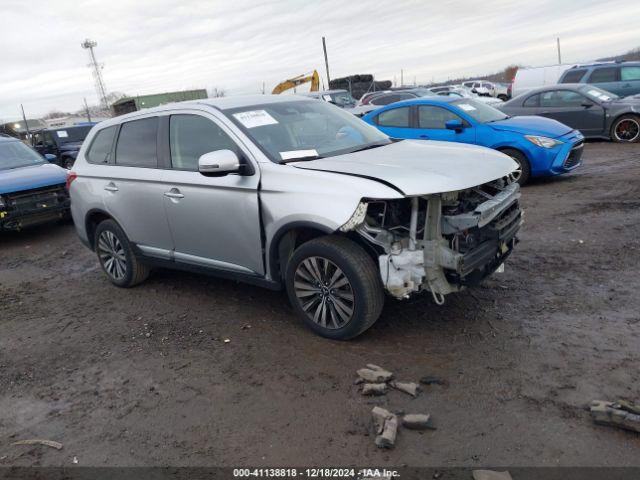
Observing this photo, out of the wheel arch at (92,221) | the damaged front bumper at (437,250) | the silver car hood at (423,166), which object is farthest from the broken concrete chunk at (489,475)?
the wheel arch at (92,221)

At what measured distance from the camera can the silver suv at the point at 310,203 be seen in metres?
3.54

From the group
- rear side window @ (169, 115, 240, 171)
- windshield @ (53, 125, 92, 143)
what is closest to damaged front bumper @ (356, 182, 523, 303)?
rear side window @ (169, 115, 240, 171)

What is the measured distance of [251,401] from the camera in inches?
131

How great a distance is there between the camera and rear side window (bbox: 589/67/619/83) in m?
14.6

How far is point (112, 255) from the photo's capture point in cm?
564

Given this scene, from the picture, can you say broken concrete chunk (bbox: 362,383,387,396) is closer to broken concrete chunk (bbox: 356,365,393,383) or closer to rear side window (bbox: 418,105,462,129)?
broken concrete chunk (bbox: 356,365,393,383)

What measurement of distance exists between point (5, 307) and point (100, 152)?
195 centimetres

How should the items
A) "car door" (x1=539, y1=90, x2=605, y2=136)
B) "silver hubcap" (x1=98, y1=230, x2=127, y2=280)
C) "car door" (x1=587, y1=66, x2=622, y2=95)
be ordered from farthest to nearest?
"car door" (x1=587, y1=66, x2=622, y2=95), "car door" (x1=539, y1=90, x2=605, y2=136), "silver hubcap" (x1=98, y1=230, x2=127, y2=280)

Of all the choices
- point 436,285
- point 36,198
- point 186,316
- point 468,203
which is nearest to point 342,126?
point 468,203

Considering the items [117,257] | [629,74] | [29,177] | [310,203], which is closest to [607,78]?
[629,74]

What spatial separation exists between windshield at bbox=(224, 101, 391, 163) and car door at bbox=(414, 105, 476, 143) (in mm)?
4297

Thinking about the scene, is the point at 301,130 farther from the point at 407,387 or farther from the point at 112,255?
the point at 112,255

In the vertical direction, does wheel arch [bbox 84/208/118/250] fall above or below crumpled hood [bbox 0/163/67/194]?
below

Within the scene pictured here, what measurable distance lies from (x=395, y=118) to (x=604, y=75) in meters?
8.73
